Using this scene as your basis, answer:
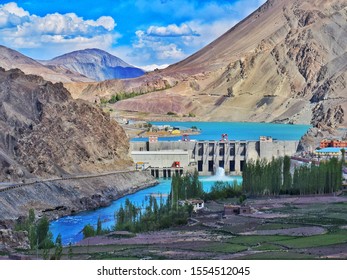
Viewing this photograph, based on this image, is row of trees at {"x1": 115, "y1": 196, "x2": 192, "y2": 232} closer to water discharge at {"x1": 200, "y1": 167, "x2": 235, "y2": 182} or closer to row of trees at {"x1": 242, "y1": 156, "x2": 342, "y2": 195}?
row of trees at {"x1": 242, "y1": 156, "x2": 342, "y2": 195}

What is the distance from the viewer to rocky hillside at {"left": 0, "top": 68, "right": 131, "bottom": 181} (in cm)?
7575

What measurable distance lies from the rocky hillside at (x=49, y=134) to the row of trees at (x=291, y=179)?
692 inches

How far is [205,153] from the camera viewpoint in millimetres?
101000

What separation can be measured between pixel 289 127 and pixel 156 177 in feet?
301

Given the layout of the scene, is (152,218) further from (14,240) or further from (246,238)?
(246,238)

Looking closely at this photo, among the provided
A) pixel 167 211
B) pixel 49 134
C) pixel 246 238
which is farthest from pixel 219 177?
pixel 246 238

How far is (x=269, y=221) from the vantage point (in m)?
46.6

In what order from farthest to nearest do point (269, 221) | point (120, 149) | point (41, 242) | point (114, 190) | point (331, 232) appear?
point (120, 149) → point (114, 190) → point (269, 221) → point (41, 242) → point (331, 232)

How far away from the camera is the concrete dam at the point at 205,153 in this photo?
96812 mm

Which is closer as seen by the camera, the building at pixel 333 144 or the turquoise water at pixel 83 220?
the turquoise water at pixel 83 220

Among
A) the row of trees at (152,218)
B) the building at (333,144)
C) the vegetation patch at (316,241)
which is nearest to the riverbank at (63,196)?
the row of trees at (152,218)

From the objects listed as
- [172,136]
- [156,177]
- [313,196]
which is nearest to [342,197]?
[313,196]

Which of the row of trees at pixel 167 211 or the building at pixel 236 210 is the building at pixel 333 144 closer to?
the row of trees at pixel 167 211
